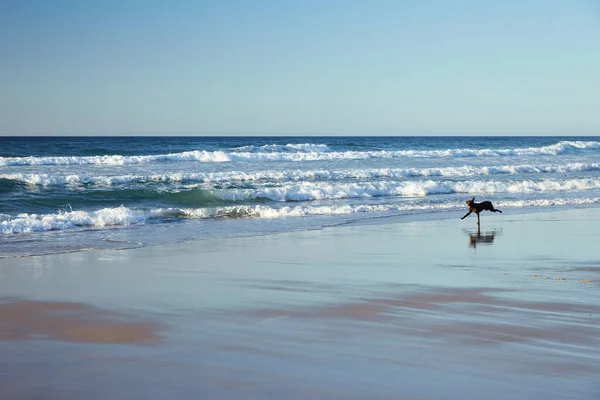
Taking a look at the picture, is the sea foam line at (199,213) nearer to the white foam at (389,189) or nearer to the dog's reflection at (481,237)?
the white foam at (389,189)

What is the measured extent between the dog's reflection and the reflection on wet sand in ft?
19.6

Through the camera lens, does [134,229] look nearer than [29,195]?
Yes

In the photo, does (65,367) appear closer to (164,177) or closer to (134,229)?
(134,229)

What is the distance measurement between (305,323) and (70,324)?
1947mm

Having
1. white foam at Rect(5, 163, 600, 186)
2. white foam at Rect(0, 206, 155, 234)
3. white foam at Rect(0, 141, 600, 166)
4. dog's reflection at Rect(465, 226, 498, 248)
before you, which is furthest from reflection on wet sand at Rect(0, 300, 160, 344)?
white foam at Rect(0, 141, 600, 166)

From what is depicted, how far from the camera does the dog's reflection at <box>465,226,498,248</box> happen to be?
34.7 ft

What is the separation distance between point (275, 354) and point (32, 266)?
507 centimetres

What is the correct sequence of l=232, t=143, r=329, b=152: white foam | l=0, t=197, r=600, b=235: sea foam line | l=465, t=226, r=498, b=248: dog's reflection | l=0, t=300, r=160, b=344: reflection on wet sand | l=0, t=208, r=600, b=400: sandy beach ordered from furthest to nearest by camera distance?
l=232, t=143, r=329, b=152: white foam
l=0, t=197, r=600, b=235: sea foam line
l=465, t=226, r=498, b=248: dog's reflection
l=0, t=300, r=160, b=344: reflection on wet sand
l=0, t=208, r=600, b=400: sandy beach

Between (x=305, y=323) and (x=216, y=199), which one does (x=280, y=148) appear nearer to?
(x=216, y=199)

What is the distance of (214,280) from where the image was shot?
770 cm

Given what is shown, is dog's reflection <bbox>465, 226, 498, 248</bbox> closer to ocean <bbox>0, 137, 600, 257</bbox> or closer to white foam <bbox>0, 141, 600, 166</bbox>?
ocean <bbox>0, 137, 600, 257</bbox>

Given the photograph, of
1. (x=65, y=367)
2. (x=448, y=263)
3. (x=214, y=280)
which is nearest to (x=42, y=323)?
(x=65, y=367)

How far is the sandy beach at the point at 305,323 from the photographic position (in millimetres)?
4273

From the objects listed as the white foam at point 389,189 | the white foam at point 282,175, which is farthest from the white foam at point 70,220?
the white foam at point 282,175
